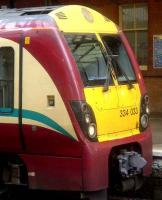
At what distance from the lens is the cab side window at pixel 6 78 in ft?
26.0

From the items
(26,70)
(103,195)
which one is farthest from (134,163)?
(26,70)

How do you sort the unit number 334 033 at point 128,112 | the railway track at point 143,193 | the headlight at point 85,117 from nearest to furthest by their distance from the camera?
1. the headlight at point 85,117
2. the unit number 334 033 at point 128,112
3. the railway track at point 143,193

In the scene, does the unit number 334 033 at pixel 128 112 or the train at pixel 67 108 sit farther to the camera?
the unit number 334 033 at pixel 128 112

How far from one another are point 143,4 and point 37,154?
821 centimetres

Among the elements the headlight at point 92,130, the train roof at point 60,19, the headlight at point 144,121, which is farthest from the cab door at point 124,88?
the headlight at point 92,130

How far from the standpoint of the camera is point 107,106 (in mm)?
7855

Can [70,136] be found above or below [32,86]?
below

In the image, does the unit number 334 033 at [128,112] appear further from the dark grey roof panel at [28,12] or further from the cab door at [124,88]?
the dark grey roof panel at [28,12]

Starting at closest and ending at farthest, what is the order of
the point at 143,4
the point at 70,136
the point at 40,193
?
the point at 70,136, the point at 40,193, the point at 143,4

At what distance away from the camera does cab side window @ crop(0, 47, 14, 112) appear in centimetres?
794

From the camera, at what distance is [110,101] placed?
26.0 ft

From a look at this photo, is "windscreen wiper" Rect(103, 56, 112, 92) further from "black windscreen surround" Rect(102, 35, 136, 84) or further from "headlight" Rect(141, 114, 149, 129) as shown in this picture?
"headlight" Rect(141, 114, 149, 129)

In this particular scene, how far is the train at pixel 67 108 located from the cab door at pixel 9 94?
0.04 ft

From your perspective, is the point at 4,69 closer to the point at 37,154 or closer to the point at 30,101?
the point at 30,101
